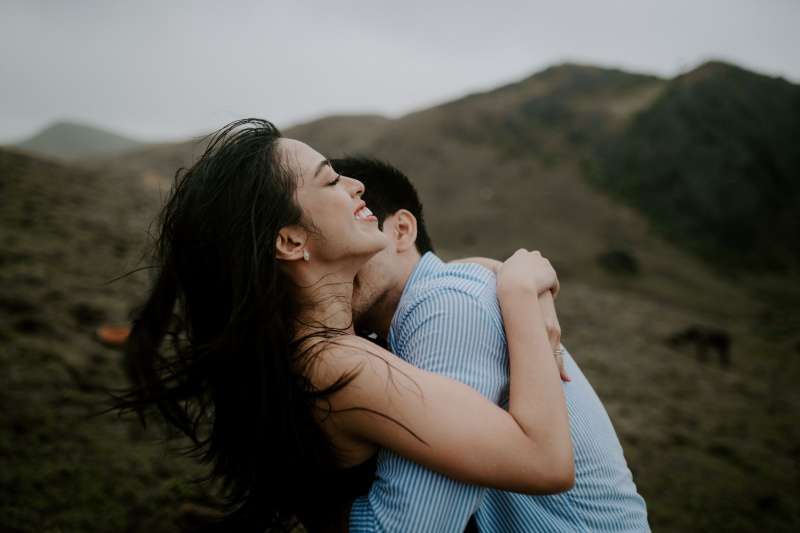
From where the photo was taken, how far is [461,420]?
1.17m

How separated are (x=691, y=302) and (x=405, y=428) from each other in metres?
17.3

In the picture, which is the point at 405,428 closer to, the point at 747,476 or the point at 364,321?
the point at 364,321

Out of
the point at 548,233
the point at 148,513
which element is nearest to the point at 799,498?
the point at 148,513

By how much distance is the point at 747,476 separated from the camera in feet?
16.4

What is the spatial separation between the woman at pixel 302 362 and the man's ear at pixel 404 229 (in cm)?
39

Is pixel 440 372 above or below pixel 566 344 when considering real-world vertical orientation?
above

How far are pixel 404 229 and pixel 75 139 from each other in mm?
91713

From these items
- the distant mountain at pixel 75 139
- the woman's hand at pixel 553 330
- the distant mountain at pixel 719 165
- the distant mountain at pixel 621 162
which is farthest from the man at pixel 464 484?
the distant mountain at pixel 75 139

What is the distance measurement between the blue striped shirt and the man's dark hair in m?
0.72

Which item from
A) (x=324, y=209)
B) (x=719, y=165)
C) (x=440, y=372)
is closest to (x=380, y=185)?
(x=324, y=209)

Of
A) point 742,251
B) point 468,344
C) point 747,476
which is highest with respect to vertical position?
point 468,344

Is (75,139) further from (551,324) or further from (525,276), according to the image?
(551,324)

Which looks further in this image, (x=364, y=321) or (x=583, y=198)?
(x=583, y=198)

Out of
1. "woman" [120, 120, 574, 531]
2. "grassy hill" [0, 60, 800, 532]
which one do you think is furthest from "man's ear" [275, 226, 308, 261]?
"grassy hill" [0, 60, 800, 532]
